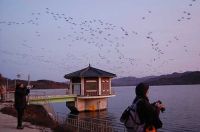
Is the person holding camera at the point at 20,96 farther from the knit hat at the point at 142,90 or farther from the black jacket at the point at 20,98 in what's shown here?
the knit hat at the point at 142,90

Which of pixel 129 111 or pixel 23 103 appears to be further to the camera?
pixel 23 103

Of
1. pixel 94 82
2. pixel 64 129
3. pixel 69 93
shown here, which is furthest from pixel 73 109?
pixel 64 129

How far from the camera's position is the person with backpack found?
685 centimetres

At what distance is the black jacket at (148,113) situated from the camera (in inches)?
269

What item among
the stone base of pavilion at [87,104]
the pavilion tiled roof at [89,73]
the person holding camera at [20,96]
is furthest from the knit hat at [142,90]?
the stone base of pavilion at [87,104]

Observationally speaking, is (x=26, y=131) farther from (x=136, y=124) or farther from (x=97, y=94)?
(x=97, y=94)

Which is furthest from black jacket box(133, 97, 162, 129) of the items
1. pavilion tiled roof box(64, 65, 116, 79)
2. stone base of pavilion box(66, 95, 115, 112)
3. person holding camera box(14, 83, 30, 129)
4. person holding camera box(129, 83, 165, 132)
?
stone base of pavilion box(66, 95, 115, 112)

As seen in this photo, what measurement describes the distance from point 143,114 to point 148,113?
0.12 m

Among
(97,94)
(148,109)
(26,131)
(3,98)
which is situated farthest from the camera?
(97,94)

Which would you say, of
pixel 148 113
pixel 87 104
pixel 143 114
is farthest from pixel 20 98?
pixel 87 104

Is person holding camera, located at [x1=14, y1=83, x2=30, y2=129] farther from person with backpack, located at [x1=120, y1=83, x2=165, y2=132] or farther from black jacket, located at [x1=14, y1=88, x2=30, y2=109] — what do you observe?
person with backpack, located at [x1=120, y1=83, x2=165, y2=132]

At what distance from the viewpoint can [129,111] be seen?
281 inches

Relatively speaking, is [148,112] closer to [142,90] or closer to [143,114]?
[143,114]

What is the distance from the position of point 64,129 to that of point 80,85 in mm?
34146
